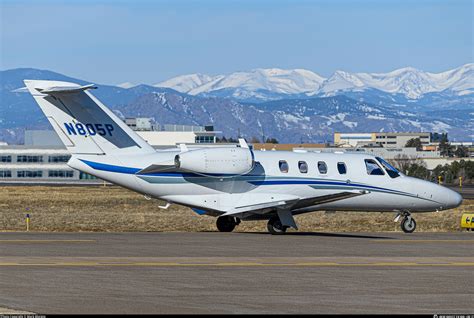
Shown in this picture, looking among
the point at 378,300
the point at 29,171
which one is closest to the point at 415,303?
the point at 378,300

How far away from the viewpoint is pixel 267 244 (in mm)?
30703

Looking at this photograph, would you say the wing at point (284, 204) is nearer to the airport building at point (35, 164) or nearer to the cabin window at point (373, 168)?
the cabin window at point (373, 168)

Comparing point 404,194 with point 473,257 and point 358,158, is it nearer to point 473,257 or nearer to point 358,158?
point 358,158

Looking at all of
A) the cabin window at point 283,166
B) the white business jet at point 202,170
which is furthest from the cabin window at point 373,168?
the cabin window at point 283,166

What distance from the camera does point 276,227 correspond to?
35125 millimetres

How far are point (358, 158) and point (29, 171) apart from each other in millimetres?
117360

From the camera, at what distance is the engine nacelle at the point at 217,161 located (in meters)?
33.5

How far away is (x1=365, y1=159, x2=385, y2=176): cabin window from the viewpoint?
121ft

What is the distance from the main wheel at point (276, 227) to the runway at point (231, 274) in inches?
55.2

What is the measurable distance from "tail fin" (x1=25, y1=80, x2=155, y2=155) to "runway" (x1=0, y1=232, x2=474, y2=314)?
2764mm

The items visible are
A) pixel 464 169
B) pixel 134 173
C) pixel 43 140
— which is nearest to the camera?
pixel 134 173

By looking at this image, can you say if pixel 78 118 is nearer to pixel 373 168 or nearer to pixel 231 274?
pixel 373 168

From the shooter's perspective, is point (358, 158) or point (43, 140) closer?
point (358, 158)

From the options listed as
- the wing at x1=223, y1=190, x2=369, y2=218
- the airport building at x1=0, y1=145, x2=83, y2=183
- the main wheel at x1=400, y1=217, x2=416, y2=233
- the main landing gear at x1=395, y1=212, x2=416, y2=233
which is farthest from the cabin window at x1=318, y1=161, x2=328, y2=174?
the airport building at x1=0, y1=145, x2=83, y2=183
